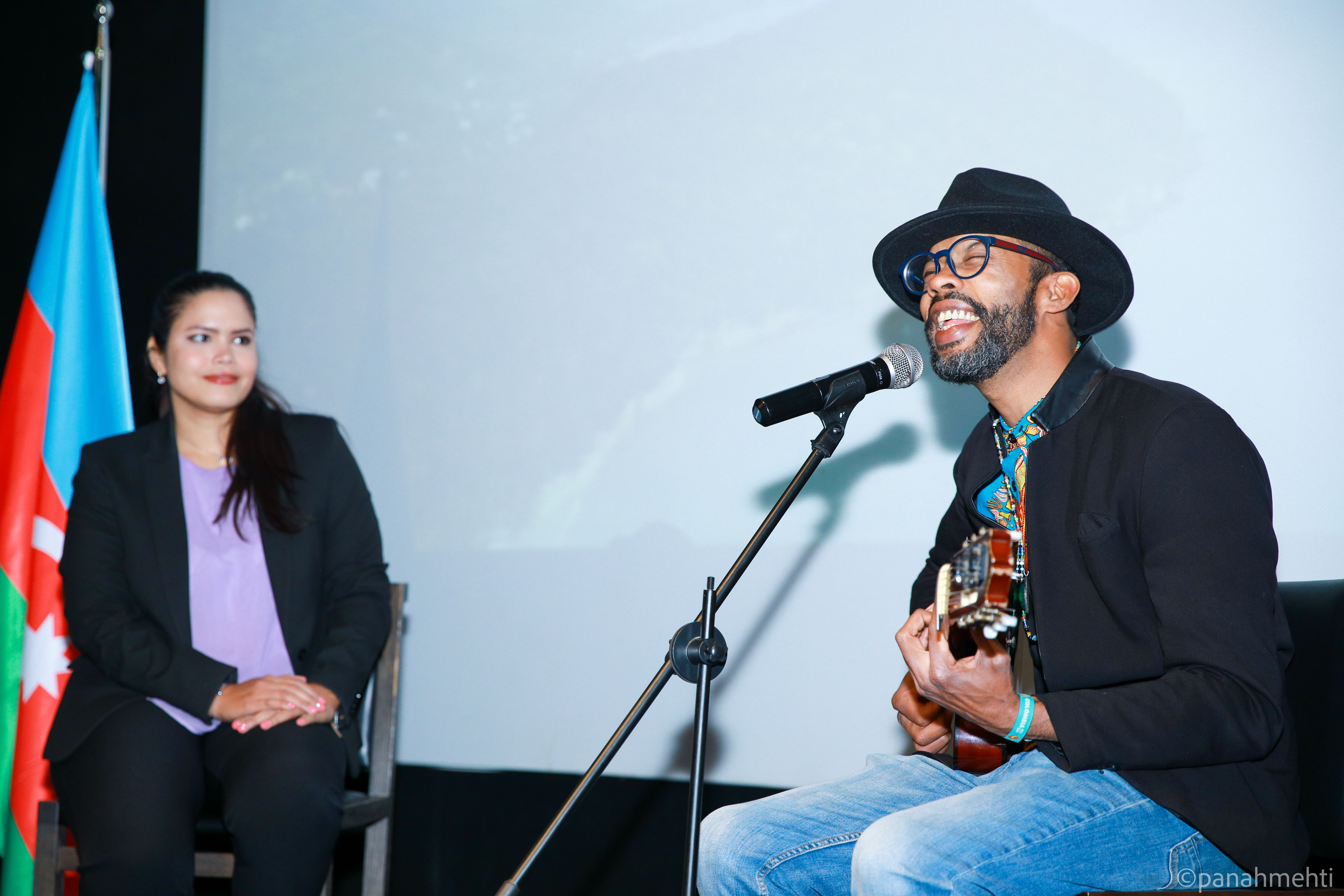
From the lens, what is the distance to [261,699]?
7.71 feet

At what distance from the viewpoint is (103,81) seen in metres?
3.50

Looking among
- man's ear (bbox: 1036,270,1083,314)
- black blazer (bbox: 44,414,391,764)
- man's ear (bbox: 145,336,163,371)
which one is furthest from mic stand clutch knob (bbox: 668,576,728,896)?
man's ear (bbox: 145,336,163,371)

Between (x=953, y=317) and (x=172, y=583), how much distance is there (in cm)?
185

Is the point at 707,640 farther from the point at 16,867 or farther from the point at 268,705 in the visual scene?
the point at 16,867

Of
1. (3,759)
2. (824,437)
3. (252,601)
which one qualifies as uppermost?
(824,437)

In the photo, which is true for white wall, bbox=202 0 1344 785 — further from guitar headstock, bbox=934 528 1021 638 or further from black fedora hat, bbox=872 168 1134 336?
guitar headstock, bbox=934 528 1021 638

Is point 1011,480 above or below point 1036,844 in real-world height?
above

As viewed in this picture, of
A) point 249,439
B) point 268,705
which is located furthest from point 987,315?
point 249,439

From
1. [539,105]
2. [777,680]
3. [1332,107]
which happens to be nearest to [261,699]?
[777,680]

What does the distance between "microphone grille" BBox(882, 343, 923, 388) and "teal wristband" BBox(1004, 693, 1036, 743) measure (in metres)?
0.50

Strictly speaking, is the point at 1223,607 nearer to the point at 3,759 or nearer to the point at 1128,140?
the point at 1128,140

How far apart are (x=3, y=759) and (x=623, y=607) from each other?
1.75 meters

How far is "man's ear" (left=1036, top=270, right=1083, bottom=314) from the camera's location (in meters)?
2.02

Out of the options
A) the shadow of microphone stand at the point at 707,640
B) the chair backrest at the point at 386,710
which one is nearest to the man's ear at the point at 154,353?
the chair backrest at the point at 386,710
